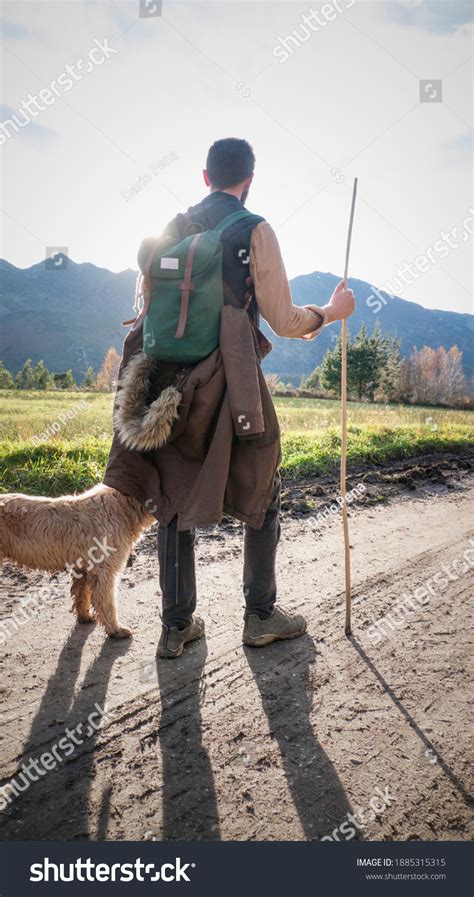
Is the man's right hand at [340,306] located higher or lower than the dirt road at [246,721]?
higher

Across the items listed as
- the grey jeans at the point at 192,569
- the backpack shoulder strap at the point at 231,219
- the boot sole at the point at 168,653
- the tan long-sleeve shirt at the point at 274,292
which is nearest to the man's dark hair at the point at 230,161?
the backpack shoulder strap at the point at 231,219

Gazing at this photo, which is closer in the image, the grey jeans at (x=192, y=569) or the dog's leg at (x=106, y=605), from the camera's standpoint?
the grey jeans at (x=192, y=569)

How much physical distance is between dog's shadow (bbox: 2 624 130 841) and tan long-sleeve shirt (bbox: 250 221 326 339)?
7.76 ft

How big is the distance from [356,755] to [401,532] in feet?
11.4

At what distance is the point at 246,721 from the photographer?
8.38 ft

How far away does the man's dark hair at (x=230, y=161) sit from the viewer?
2982 mm

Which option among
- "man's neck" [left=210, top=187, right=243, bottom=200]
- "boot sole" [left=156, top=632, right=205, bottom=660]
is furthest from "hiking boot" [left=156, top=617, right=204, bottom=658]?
"man's neck" [left=210, top=187, right=243, bottom=200]

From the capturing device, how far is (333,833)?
196cm

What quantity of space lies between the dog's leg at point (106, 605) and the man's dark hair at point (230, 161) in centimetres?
271

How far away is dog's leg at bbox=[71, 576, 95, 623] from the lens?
3.62m

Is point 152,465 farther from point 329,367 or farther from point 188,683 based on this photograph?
point 329,367

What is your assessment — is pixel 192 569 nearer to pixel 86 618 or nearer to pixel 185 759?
pixel 86 618

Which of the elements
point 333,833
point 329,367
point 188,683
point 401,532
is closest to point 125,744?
point 188,683

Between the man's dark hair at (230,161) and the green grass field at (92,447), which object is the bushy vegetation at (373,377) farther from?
the man's dark hair at (230,161)
